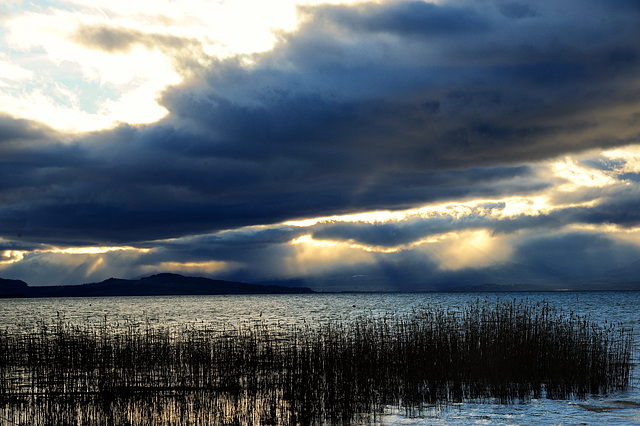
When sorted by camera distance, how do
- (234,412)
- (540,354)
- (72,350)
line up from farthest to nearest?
1. (72,350)
2. (540,354)
3. (234,412)

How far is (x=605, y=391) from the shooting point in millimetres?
18391

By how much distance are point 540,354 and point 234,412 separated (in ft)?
38.3

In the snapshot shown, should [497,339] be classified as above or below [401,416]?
above

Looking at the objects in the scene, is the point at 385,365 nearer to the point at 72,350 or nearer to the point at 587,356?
the point at 587,356

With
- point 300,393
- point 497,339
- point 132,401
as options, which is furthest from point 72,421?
point 497,339

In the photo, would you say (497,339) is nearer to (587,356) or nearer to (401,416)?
(587,356)

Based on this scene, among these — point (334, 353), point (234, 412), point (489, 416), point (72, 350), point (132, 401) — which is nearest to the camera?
point (489, 416)

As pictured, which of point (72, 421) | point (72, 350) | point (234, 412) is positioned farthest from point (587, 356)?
point (72, 350)

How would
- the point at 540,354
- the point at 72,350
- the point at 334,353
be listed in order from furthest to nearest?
the point at 72,350
the point at 334,353
the point at 540,354

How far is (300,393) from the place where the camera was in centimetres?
1819

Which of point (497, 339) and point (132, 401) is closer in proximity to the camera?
point (132, 401)

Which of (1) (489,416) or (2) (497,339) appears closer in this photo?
(1) (489,416)


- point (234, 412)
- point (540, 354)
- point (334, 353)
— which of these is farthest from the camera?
point (334, 353)

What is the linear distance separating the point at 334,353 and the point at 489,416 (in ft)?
26.5
